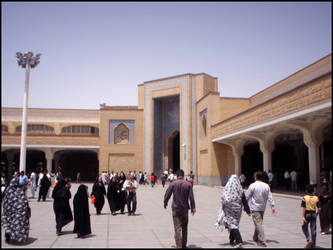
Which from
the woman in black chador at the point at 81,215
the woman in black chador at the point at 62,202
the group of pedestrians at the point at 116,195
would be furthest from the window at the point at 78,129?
the woman in black chador at the point at 81,215

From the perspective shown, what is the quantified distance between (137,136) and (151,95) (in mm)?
3906

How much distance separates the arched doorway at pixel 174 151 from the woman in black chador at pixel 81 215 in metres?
24.1

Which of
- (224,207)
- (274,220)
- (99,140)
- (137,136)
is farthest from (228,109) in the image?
(224,207)

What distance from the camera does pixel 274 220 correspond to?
9039mm

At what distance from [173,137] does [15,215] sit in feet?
85.2

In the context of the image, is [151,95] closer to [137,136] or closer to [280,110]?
[137,136]

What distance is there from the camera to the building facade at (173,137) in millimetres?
21859

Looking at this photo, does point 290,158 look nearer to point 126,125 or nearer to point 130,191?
point 126,125

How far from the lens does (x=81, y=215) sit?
6949 mm

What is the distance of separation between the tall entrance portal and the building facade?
0.30 ft

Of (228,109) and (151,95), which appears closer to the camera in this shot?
(228,109)

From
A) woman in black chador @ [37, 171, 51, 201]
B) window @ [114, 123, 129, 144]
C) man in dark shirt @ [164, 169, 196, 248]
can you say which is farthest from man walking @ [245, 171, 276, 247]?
window @ [114, 123, 129, 144]

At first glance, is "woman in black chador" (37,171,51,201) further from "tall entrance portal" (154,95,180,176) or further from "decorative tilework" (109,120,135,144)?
"tall entrance portal" (154,95,180,176)

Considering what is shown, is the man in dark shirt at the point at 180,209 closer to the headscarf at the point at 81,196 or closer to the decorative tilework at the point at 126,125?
the headscarf at the point at 81,196
